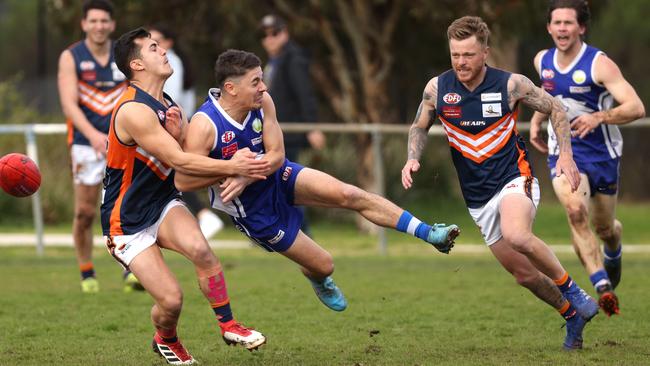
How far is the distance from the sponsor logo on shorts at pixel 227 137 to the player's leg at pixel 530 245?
1739 millimetres

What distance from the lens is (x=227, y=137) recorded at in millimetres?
7168

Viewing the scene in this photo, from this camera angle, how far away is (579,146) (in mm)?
9125

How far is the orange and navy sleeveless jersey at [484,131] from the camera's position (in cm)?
742

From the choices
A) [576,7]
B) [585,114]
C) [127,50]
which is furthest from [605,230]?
[127,50]

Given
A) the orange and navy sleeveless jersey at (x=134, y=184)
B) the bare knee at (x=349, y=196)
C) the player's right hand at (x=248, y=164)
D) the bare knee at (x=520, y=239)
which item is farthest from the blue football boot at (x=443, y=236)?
the orange and navy sleeveless jersey at (x=134, y=184)

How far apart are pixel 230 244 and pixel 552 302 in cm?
837

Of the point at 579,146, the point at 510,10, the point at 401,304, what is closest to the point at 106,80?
the point at 401,304

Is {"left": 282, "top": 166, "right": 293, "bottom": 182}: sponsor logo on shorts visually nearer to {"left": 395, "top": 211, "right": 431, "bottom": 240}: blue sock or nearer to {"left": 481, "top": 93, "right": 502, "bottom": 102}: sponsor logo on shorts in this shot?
{"left": 395, "top": 211, "right": 431, "bottom": 240}: blue sock

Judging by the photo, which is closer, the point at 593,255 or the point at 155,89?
the point at 155,89

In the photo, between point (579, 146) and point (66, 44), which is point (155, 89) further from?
point (66, 44)

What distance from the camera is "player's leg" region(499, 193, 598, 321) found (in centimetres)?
714

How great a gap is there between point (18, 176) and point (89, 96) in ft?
10.9

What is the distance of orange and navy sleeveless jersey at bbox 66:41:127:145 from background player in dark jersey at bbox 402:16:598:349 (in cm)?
400

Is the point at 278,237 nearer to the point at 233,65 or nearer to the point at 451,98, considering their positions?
the point at 233,65
